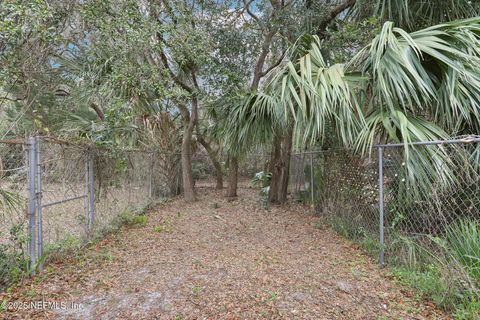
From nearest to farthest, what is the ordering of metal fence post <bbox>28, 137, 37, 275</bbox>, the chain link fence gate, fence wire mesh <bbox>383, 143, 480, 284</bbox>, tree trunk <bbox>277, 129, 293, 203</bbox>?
fence wire mesh <bbox>383, 143, 480, 284</bbox> < the chain link fence gate < metal fence post <bbox>28, 137, 37, 275</bbox> < tree trunk <bbox>277, 129, 293, 203</bbox>

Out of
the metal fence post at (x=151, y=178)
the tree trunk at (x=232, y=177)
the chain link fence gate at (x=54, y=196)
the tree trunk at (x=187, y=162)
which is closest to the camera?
the chain link fence gate at (x=54, y=196)

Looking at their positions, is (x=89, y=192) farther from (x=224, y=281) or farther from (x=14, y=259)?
(x=224, y=281)

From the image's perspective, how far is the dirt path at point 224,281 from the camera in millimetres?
2406

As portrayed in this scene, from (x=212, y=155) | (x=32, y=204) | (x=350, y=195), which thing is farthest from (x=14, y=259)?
(x=212, y=155)

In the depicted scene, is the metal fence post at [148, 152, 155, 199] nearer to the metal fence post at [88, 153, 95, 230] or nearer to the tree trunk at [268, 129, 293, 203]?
the metal fence post at [88, 153, 95, 230]

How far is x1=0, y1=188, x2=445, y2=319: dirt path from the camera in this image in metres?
2.41

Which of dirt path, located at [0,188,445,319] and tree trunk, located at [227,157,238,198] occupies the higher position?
tree trunk, located at [227,157,238,198]

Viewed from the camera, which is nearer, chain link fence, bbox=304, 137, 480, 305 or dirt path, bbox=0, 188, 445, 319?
dirt path, bbox=0, 188, 445, 319

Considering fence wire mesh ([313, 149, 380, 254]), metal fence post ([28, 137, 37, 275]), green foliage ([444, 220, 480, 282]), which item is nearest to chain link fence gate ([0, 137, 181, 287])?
metal fence post ([28, 137, 37, 275])

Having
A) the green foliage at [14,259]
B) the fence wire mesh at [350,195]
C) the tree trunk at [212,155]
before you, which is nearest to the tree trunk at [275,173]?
the fence wire mesh at [350,195]

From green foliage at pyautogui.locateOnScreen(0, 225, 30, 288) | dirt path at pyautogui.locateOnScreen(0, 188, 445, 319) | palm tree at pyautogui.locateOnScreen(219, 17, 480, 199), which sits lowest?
dirt path at pyautogui.locateOnScreen(0, 188, 445, 319)

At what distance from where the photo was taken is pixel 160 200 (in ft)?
24.3


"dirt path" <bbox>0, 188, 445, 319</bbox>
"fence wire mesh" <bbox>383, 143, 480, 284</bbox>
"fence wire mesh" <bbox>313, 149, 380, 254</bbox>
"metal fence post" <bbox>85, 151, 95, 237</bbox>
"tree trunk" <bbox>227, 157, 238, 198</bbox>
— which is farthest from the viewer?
"tree trunk" <bbox>227, 157, 238, 198</bbox>

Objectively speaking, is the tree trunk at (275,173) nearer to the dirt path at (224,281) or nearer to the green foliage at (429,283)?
the dirt path at (224,281)
